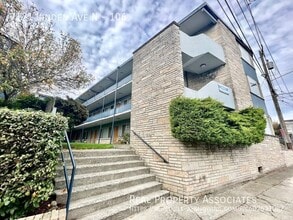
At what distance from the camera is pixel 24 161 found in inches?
92.8

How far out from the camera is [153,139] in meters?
5.05

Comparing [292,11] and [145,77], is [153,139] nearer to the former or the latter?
[145,77]

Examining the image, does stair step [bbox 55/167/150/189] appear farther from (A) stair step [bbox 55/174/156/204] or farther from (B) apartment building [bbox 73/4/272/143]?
(B) apartment building [bbox 73/4/272/143]

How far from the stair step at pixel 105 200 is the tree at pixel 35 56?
16.3 ft

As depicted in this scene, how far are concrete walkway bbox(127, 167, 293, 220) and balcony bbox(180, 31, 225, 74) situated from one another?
5.14 m

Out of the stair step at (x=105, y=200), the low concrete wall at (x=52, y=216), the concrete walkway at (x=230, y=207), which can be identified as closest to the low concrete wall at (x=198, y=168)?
the concrete walkway at (x=230, y=207)

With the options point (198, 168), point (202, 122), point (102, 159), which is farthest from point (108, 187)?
point (202, 122)

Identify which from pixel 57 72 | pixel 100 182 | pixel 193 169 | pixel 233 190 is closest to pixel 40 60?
pixel 57 72

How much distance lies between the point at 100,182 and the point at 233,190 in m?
4.11

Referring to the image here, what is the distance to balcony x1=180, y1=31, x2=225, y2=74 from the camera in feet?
20.0

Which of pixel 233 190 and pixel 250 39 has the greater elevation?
pixel 250 39

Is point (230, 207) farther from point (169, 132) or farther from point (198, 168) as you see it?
point (169, 132)

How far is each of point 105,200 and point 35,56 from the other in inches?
236

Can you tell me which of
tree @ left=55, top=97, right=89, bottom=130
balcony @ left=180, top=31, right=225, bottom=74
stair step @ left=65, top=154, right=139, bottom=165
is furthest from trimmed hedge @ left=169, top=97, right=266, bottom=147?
tree @ left=55, top=97, right=89, bottom=130
